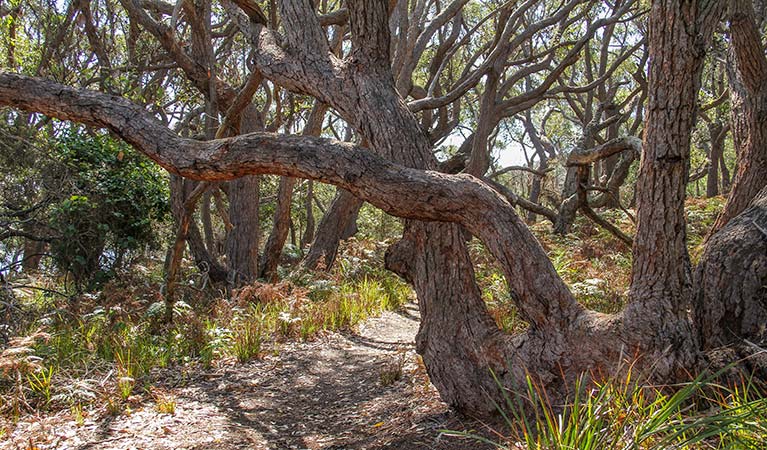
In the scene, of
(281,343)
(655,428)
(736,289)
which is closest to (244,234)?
(281,343)

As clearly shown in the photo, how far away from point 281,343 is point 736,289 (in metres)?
4.87

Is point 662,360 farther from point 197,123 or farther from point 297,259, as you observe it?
point 197,123

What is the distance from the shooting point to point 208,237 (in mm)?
11219

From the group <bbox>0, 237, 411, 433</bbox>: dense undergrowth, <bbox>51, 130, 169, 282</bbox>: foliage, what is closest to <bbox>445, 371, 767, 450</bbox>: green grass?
<bbox>0, 237, 411, 433</bbox>: dense undergrowth

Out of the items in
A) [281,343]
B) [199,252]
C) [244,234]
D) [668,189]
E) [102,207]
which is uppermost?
[102,207]

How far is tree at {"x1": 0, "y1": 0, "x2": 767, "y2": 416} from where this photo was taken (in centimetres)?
358

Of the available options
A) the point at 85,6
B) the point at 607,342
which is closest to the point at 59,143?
the point at 85,6

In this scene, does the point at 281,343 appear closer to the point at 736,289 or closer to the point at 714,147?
the point at 736,289

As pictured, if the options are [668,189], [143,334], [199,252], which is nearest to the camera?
[668,189]

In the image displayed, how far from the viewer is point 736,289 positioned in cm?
382

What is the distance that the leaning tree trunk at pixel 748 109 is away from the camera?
5.23m

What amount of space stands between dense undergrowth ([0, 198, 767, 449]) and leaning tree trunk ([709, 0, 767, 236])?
7.30 feet

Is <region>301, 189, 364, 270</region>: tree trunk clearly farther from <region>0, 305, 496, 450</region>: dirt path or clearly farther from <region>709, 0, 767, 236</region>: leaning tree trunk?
<region>709, 0, 767, 236</region>: leaning tree trunk

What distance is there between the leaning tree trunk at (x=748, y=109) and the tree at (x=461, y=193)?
5.08ft
